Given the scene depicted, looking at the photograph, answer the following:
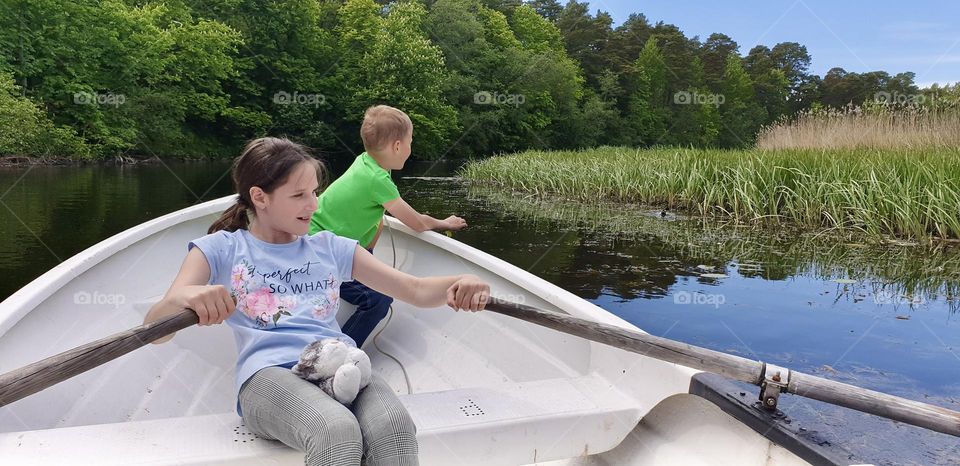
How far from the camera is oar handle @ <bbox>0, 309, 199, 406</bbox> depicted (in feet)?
3.91

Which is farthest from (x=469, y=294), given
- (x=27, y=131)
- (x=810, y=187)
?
(x=27, y=131)

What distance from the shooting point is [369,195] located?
106 inches

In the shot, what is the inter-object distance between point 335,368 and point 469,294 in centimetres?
37

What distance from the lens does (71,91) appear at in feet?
65.1

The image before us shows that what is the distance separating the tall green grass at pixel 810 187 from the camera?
18.7 ft

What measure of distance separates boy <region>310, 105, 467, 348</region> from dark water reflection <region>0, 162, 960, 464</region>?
1614 millimetres

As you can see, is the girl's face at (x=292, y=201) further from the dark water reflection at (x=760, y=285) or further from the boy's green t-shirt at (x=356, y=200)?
the dark water reflection at (x=760, y=285)

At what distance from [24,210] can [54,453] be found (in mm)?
9468

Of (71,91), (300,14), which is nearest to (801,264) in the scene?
(71,91)

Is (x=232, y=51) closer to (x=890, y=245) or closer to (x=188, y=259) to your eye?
(x=890, y=245)

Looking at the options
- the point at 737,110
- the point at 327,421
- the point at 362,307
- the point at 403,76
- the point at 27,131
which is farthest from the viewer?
the point at 737,110

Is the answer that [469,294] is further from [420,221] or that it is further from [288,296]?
[420,221]

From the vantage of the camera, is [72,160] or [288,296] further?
[72,160]

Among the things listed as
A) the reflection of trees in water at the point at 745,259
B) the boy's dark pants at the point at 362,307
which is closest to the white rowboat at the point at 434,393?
the boy's dark pants at the point at 362,307
